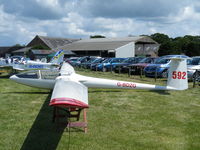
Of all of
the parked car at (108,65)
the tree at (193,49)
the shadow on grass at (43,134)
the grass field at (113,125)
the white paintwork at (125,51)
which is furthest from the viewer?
the tree at (193,49)

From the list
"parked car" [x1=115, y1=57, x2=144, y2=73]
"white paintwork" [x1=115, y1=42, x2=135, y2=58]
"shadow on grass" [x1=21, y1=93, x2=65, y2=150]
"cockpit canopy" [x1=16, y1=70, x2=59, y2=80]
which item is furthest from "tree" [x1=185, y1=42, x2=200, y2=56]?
A: "shadow on grass" [x1=21, y1=93, x2=65, y2=150]

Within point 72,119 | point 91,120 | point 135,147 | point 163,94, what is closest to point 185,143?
point 135,147

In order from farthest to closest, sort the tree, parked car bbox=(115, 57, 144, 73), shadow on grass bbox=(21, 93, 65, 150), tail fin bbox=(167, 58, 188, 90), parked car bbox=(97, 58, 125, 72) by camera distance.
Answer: the tree → parked car bbox=(97, 58, 125, 72) → parked car bbox=(115, 57, 144, 73) → tail fin bbox=(167, 58, 188, 90) → shadow on grass bbox=(21, 93, 65, 150)

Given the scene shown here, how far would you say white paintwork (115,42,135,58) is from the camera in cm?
4729

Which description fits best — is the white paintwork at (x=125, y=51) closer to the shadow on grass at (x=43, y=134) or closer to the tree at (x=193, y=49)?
the tree at (x=193, y=49)

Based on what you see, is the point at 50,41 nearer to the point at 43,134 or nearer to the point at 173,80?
the point at 173,80

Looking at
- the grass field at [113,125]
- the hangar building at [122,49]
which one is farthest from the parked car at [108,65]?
the hangar building at [122,49]

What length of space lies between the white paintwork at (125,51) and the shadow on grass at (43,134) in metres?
40.9

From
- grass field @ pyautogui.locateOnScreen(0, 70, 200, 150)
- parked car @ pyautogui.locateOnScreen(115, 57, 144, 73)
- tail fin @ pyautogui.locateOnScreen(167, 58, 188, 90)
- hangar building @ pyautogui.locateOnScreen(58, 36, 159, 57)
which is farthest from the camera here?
hangar building @ pyautogui.locateOnScreen(58, 36, 159, 57)

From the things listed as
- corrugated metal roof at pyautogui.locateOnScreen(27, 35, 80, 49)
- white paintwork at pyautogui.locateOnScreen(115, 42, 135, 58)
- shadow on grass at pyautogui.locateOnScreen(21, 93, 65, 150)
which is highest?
corrugated metal roof at pyautogui.locateOnScreen(27, 35, 80, 49)

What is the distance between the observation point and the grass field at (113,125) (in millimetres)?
5234

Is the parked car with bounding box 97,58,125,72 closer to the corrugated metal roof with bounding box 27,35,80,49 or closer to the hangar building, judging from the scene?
the hangar building

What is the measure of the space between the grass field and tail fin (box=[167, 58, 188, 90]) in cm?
73

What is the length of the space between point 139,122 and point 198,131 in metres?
1.70
